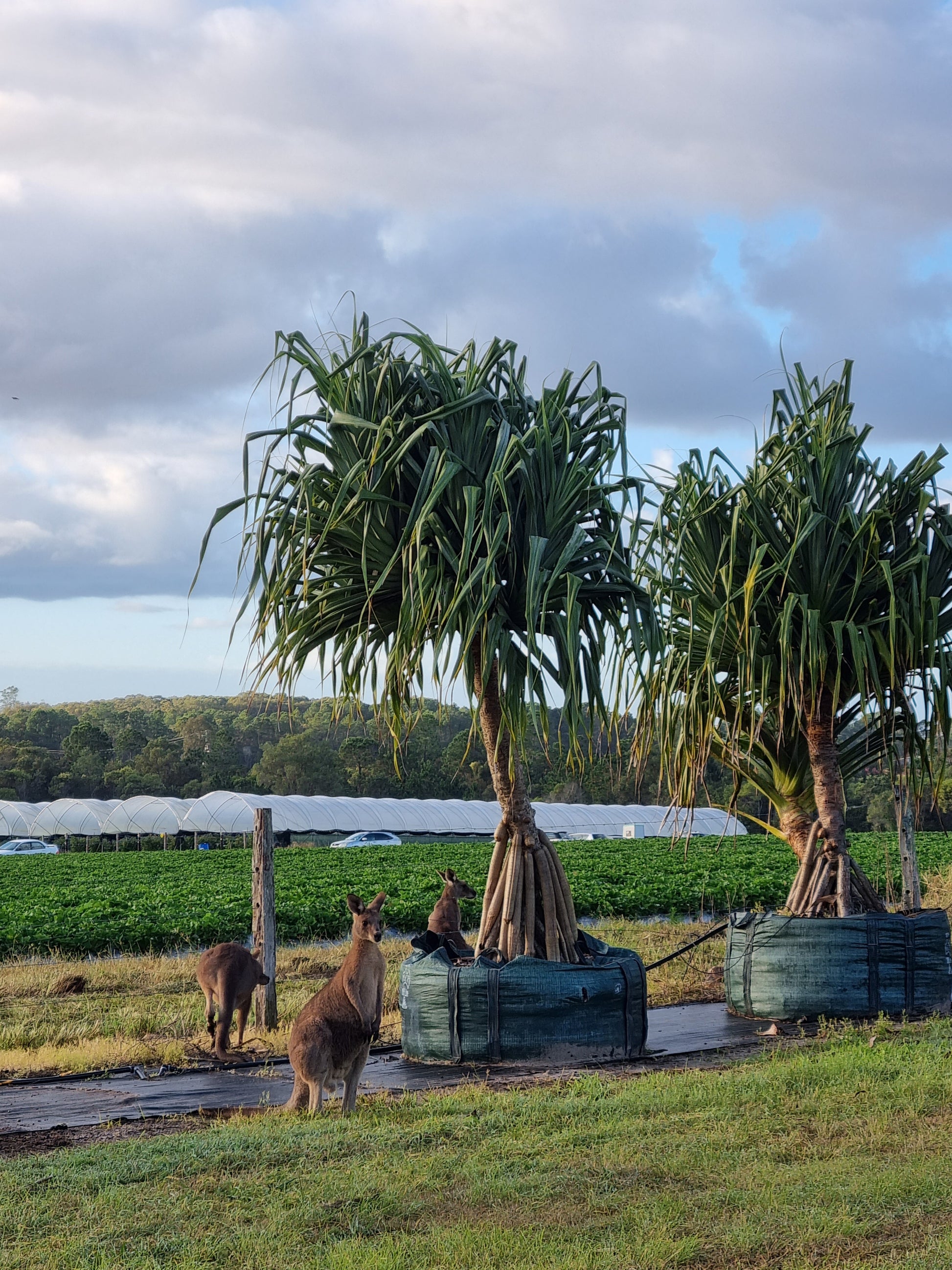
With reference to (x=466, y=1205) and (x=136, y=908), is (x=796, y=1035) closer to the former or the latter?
(x=466, y=1205)

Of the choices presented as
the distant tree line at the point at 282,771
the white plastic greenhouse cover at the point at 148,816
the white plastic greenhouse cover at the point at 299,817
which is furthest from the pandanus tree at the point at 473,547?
the distant tree line at the point at 282,771

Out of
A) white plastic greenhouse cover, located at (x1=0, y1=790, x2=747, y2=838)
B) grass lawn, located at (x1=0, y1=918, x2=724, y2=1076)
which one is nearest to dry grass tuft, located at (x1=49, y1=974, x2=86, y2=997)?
grass lawn, located at (x1=0, y1=918, x2=724, y2=1076)

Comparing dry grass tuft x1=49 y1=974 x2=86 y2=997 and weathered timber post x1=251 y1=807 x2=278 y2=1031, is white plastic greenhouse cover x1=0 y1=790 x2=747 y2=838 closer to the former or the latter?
dry grass tuft x1=49 y1=974 x2=86 y2=997

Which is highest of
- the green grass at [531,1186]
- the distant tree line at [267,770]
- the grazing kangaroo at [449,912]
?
the distant tree line at [267,770]

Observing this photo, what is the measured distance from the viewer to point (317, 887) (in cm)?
2655

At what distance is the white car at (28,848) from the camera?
2035 inches

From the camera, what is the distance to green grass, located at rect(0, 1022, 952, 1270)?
172 inches

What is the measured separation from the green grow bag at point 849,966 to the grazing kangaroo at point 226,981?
13.7ft

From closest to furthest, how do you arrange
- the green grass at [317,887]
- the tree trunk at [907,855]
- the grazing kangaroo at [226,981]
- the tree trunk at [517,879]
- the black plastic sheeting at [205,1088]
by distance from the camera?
1. the black plastic sheeting at [205,1088]
2. the grazing kangaroo at [226,981]
3. the tree trunk at [517,879]
4. the tree trunk at [907,855]
5. the green grass at [317,887]

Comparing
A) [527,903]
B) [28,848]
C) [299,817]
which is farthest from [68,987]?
[299,817]

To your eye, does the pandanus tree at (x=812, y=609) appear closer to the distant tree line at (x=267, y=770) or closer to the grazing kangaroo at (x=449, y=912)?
the grazing kangaroo at (x=449, y=912)

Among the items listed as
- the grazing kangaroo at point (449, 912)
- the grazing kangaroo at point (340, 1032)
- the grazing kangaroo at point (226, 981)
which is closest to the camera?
the grazing kangaroo at point (340, 1032)

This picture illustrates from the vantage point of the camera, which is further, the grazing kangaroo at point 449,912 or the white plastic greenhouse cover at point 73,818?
the white plastic greenhouse cover at point 73,818

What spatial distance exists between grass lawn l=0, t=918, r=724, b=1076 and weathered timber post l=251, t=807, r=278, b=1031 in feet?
0.72
